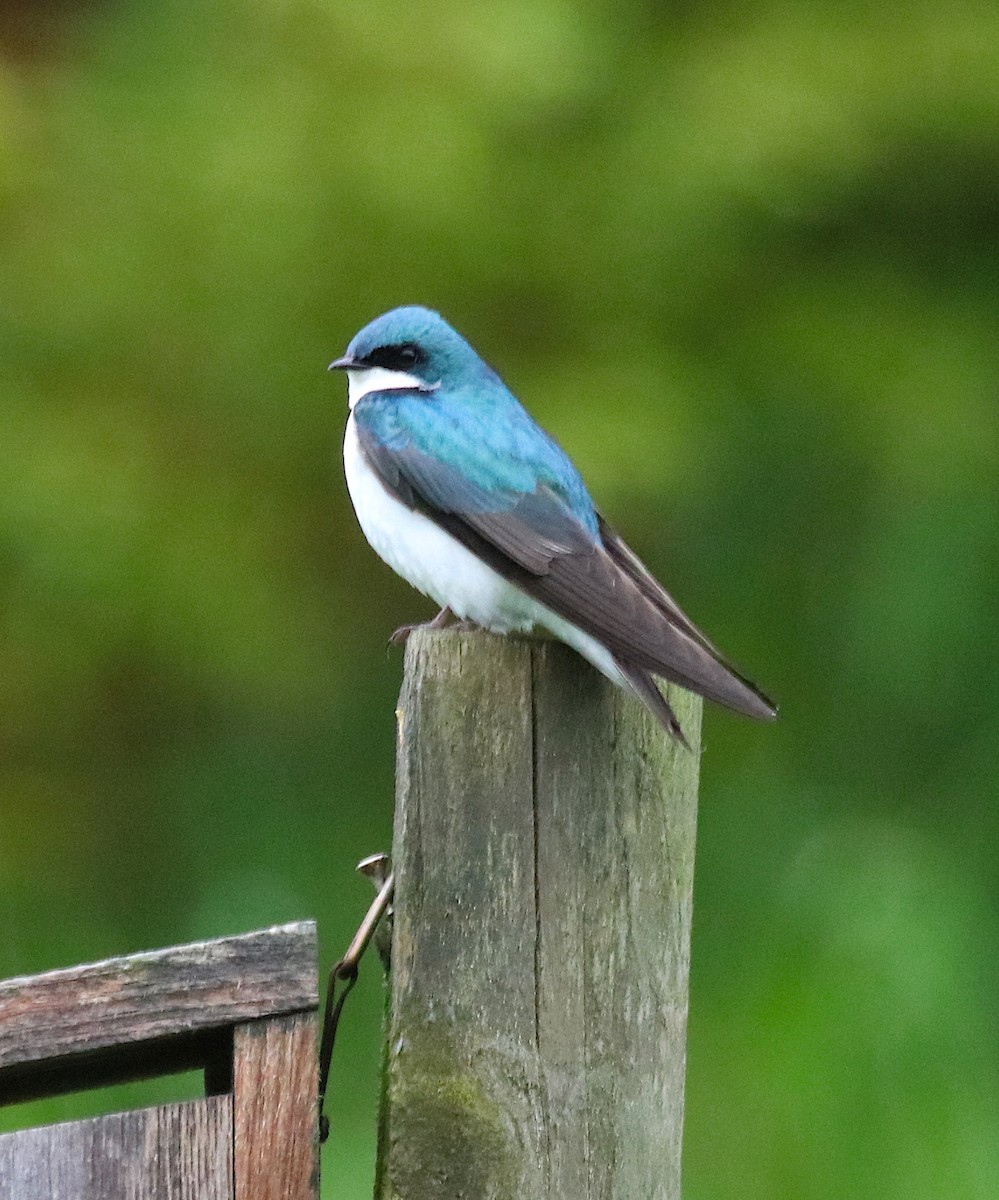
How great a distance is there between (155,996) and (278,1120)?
176 mm

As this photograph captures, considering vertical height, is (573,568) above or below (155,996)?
above

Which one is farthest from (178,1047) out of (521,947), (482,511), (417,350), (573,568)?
(417,350)

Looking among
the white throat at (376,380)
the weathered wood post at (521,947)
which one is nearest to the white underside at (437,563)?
the white throat at (376,380)

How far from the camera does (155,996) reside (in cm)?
173

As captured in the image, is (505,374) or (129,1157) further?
(505,374)

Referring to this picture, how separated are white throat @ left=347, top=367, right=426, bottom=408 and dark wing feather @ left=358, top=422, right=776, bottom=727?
0.27 meters

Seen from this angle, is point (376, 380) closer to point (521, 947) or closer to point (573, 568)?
point (573, 568)

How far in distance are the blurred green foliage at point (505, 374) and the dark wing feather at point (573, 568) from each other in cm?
139

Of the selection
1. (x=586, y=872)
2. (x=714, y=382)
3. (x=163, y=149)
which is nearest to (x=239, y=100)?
(x=163, y=149)

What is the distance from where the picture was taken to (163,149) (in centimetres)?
430

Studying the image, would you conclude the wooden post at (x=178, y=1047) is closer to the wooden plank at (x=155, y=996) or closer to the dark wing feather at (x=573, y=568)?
the wooden plank at (x=155, y=996)

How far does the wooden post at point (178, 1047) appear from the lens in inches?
67.8

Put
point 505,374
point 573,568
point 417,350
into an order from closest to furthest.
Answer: point 573,568 < point 417,350 < point 505,374

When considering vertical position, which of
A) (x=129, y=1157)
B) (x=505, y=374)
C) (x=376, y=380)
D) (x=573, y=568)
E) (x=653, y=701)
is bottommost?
(x=129, y=1157)
